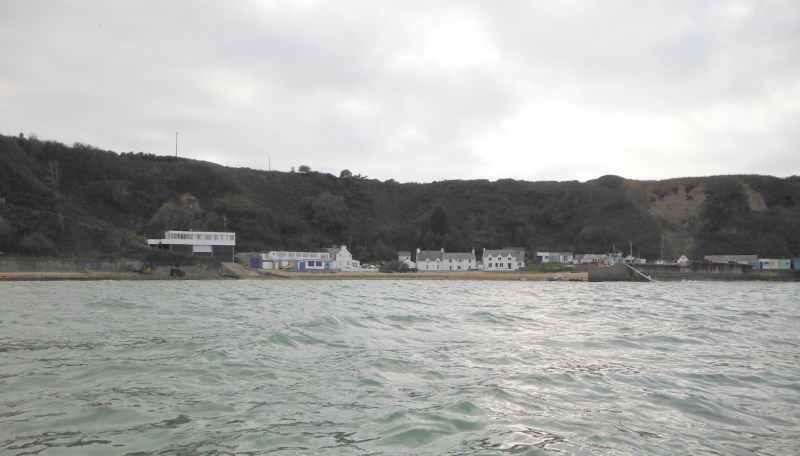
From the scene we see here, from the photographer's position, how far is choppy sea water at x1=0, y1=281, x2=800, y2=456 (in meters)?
4.60

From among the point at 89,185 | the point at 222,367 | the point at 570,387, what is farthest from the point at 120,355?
the point at 89,185

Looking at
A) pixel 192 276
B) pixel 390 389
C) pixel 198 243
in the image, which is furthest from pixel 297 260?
pixel 390 389

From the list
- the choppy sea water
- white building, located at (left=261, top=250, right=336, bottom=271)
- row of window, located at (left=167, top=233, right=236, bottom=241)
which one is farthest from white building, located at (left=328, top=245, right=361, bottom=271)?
the choppy sea water

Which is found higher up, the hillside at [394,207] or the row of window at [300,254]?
the hillside at [394,207]

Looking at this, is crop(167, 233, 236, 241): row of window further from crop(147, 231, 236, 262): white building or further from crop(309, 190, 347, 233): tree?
crop(309, 190, 347, 233): tree

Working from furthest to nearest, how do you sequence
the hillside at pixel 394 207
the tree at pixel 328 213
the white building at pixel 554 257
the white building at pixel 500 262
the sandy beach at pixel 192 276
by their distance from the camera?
the tree at pixel 328 213 < the white building at pixel 554 257 < the hillside at pixel 394 207 < the white building at pixel 500 262 < the sandy beach at pixel 192 276

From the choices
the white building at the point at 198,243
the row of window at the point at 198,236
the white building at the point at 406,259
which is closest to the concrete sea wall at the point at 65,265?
the white building at the point at 198,243

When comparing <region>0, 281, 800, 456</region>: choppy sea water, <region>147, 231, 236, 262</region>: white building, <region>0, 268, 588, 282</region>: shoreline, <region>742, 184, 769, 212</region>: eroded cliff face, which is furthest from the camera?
<region>742, 184, 769, 212</region>: eroded cliff face

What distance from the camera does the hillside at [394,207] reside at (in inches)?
2717

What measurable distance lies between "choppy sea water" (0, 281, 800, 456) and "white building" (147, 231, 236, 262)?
44.6 metres

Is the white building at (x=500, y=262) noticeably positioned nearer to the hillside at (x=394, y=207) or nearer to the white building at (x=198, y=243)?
the hillside at (x=394, y=207)

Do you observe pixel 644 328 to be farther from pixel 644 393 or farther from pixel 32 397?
pixel 32 397

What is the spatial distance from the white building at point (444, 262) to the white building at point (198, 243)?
82.0ft

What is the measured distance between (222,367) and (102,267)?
43.0 metres
